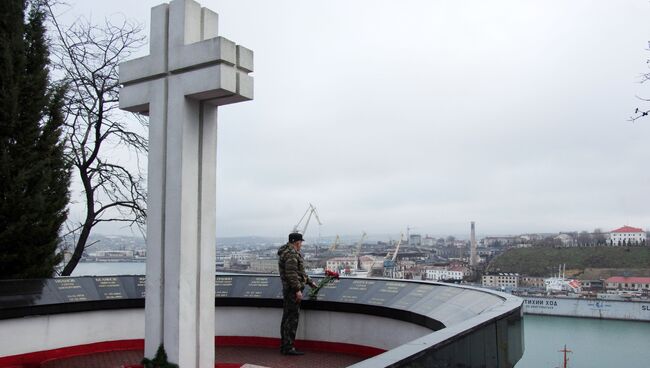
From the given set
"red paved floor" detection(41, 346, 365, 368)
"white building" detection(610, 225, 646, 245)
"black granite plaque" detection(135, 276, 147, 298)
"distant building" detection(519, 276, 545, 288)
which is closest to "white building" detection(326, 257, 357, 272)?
"black granite plaque" detection(135, 276, 147, 298)

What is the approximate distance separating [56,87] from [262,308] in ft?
20.9

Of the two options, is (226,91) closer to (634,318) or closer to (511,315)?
(511,315)

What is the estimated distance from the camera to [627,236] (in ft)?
307

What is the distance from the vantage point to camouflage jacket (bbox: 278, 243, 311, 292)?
21.7ft

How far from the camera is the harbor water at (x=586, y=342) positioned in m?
43.3

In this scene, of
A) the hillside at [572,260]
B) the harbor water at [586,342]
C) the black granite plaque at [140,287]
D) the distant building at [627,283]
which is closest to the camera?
the black granite plaque at [140,287]

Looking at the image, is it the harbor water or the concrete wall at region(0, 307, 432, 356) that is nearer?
the concrete wall at region(0, 307, 432, 356)

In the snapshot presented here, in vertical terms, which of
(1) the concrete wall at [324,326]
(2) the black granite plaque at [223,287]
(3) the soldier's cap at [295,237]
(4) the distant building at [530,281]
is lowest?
(4) the distant building at [530,281]

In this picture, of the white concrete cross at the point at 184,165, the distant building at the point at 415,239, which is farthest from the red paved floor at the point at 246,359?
the distant building at the point at 415,239

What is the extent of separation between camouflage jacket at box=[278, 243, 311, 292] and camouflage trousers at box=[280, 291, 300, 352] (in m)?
0.16

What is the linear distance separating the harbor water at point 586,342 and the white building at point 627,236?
3344 centimetres

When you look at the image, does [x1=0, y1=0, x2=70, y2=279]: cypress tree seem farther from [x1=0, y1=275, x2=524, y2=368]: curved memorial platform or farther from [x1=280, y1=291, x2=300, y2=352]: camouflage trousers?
[x1=280, y1=291, x2=300, y2=352]: camouflage trousers

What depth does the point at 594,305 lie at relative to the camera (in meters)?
59.6

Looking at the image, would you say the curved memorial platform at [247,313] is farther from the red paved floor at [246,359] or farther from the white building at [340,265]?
the white building at [340,265]
